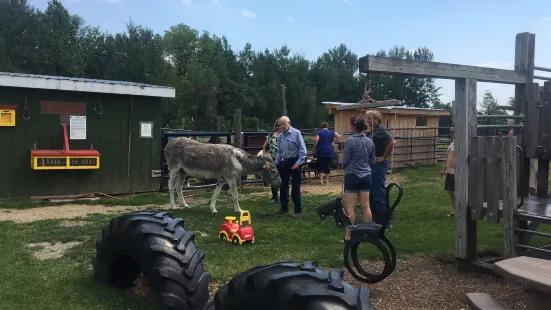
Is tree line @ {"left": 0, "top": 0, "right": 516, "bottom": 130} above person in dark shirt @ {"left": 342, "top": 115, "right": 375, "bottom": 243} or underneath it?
above

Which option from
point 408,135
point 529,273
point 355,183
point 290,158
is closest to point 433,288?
point 355,183

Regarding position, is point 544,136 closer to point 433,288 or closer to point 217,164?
point 433,288

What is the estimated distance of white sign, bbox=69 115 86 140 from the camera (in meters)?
10.7

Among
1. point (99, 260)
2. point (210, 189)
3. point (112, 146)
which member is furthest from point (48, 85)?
point (99, 260)

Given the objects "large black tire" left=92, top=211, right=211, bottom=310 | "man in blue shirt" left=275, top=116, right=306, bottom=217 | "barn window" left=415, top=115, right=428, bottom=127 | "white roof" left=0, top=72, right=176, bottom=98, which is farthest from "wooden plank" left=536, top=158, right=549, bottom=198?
"barn window" left=415, top=115, right=428, bottom=127

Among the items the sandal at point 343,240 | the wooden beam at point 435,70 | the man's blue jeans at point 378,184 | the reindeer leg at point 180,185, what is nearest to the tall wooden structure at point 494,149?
the wooden beam at point 435,70

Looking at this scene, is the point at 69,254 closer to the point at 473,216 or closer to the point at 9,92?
the point at 473,216

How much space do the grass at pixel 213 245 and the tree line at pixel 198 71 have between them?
1020 inches

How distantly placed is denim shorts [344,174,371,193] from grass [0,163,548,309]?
0.73 m

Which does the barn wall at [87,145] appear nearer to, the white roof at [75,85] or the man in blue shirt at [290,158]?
the white roof at [75,85]

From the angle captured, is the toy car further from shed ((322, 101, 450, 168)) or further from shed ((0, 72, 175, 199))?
shed ((322, 101, 450, 168))

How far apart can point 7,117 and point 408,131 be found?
610 inches

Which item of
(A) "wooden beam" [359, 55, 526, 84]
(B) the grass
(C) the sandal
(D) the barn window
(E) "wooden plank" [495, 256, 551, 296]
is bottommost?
(B) the grass

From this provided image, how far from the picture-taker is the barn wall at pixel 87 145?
33.2ft
